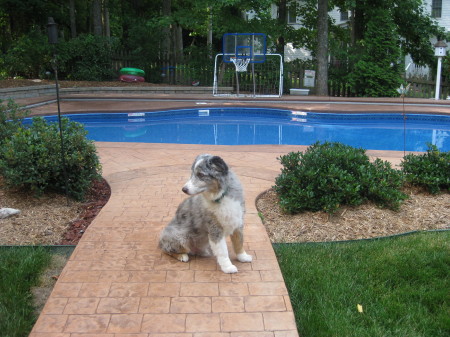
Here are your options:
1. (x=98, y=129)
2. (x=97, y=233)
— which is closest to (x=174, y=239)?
(x=97, y=233)

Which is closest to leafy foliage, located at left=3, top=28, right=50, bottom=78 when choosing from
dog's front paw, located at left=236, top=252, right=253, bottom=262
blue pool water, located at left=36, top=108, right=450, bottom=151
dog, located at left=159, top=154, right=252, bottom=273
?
blue pool water, located at left=36, top=108, right=450, bottom=151

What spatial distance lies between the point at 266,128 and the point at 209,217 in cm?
955

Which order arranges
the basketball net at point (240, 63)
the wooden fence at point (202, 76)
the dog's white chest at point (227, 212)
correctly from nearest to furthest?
the dog's white chest at point (227, 212), the basketball net at point (240, 63), the wooden fence at point (202, 76)

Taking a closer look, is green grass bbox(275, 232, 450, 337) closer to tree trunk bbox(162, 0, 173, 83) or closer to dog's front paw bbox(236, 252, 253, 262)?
dog's front paw bbox(236, 252, 253, 262)

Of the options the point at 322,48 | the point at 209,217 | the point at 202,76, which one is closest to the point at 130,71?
the point at 202,76

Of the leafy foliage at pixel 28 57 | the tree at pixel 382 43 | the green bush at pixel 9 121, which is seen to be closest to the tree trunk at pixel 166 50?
the leafy foliage at pixel 28 57

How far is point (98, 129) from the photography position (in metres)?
12.3

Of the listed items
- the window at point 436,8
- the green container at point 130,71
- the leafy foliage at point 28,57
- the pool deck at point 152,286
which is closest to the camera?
the pool deck at point 152,286

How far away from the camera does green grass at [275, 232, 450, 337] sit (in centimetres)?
302

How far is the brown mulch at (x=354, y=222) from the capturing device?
14.8 feet

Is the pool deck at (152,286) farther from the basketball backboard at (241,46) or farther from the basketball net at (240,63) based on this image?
the basketball backboard at (241,46)

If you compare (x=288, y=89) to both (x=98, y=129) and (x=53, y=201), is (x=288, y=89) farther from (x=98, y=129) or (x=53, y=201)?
(x=53, y=201)

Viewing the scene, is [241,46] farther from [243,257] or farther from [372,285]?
[372,285]

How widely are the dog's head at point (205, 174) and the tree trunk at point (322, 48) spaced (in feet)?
49.0
